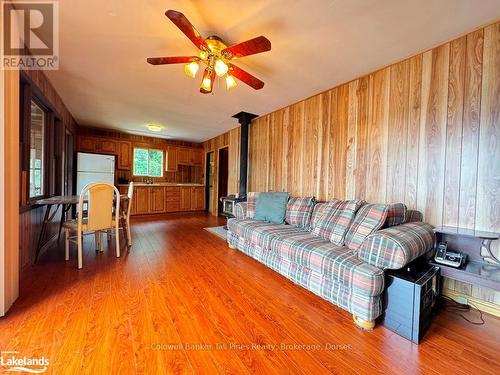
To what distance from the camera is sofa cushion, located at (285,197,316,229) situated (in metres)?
2.75

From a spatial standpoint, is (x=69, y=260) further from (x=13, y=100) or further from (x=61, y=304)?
(x=13, y=100)

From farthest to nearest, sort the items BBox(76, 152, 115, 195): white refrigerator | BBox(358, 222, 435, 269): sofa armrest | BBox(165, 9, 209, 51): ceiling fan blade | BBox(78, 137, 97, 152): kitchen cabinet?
BBox(78, 137, 97, 152): kitchen cabinet
BBox(76, 152, 115, 195): white refrigerator
BBox(358, 222, 435, 269): sofa armrest
BBox(165, 9, 209, 51): ceiling fan blade

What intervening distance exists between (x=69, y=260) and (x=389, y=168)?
3.91 meters

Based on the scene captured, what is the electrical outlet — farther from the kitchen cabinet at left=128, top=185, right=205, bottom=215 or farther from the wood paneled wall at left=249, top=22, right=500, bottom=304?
the kitchen cabinet at left=128, top=185, right=205, bottom=215

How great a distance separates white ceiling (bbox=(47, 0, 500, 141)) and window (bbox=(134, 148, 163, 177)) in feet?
10.2

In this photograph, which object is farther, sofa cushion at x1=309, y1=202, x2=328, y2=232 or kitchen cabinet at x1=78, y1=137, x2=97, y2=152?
kitchen cabinet at x1=78, y1=137, x2=97, y2=152

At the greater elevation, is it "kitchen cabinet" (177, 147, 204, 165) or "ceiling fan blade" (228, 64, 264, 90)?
"ceiling fan blade" (228, 64, 264, 90)

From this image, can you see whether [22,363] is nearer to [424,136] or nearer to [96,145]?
[424,136]

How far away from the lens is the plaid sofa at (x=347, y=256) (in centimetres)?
149

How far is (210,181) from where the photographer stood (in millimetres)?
6922

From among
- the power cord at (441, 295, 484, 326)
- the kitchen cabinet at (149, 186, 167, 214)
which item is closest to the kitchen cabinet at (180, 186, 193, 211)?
the kitchen cabinet at (149, 186, 167, 214)

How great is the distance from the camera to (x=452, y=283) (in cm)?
194

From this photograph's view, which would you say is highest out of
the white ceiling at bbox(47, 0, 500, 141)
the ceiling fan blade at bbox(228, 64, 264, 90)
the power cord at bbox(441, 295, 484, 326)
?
the white ceiling at bbox(47, 0, 500, 141)

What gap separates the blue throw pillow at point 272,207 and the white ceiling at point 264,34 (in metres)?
1.55
